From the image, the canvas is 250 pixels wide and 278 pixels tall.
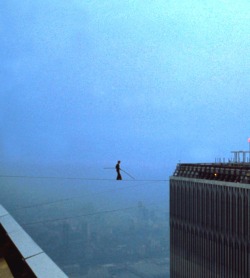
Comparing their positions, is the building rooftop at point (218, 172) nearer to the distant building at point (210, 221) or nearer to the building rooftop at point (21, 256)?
the distant building at point (210, 221)

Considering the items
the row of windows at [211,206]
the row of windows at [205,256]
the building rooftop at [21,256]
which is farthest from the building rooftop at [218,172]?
the building rooftop at [21,256]

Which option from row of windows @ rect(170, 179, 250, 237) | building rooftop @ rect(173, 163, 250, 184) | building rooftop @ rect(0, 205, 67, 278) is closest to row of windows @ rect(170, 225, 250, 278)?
row of windows @ rect(170, 179, 250, 237)

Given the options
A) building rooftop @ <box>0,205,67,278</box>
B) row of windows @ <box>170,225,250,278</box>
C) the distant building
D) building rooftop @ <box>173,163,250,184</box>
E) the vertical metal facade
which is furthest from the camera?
row of windows @ <box>170,225,250,278</box>

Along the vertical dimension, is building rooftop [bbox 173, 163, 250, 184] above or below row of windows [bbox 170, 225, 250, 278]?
above

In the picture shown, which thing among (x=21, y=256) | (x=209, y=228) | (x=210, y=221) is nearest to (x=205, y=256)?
(x=209, y=228)

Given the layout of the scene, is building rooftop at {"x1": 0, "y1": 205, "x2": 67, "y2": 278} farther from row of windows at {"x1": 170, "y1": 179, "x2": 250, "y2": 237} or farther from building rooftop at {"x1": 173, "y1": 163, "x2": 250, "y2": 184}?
building rooftop at {"x1": 173, "y1": 163, "x2": 250, "y2": 184}

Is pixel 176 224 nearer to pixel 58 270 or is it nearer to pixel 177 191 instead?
pixel 177 191

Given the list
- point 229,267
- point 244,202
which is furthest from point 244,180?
point 229,267
